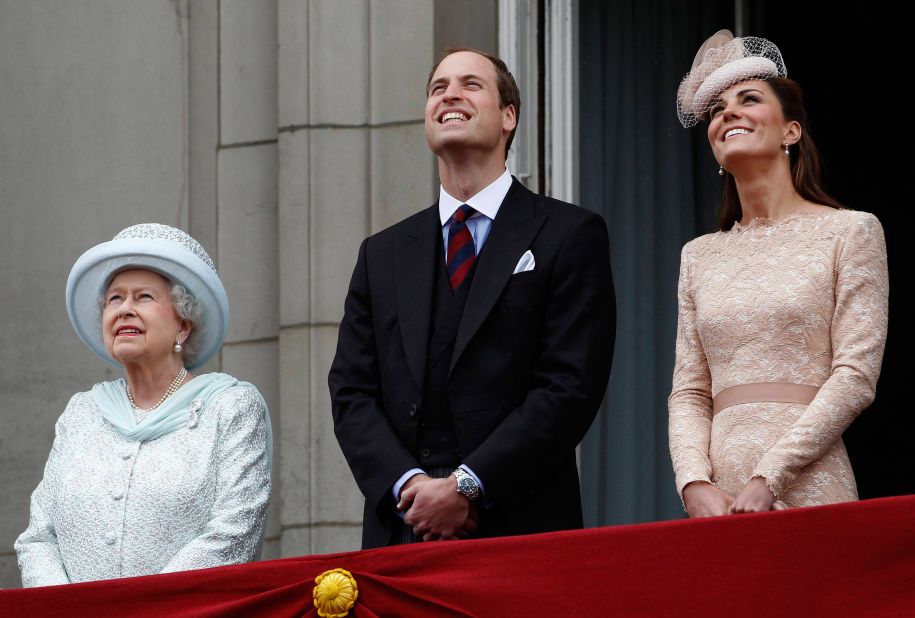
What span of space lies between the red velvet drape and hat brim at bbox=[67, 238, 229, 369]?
1279 mm

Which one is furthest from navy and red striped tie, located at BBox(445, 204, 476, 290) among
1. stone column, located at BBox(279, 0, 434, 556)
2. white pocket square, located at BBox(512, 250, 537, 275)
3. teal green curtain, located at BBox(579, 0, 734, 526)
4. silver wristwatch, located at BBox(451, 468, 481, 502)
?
teal green curtain, located at BBox(579, 0, 734, 526)

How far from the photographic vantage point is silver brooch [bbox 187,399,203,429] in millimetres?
5289

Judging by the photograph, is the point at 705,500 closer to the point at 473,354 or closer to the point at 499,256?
the point at 473,354

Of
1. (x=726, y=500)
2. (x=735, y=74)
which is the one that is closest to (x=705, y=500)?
(x=726, y=500)

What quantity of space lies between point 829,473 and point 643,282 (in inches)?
110

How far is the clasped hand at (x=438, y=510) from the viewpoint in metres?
4.81

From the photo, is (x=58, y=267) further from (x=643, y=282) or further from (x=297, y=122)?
(x=643, y=282)

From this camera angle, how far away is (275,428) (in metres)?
7.42

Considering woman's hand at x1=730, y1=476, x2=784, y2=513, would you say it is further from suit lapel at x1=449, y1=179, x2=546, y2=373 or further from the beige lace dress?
suit lapel at x1=449, y1=179, x2=546, y2=373

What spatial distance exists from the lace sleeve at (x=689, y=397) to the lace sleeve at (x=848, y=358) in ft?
0.95

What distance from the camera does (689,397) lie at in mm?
5246

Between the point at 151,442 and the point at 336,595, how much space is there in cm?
103

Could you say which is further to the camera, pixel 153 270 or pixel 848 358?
pixel 153 270

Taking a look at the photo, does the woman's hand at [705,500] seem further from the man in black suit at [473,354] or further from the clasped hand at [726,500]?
the man in black suit at [473,354]
